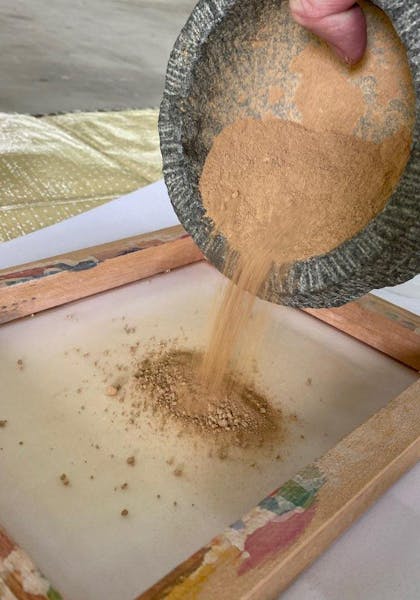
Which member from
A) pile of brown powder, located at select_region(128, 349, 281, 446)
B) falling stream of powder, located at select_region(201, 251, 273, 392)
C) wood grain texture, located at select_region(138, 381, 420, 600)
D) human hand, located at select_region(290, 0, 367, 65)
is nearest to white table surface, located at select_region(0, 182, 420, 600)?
wood grain texture, located at select_region(138, 381, 420, 600)

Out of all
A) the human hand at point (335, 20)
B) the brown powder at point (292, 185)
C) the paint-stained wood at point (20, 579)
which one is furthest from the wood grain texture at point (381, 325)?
the paint-stained wood at point (20, 579)

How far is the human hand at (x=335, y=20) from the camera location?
2.54ft

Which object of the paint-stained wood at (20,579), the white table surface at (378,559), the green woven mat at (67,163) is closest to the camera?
the paint-stained wood at (20,579)

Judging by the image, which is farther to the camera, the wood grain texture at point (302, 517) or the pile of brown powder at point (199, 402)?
the pile of brown powder at point (199, 402)

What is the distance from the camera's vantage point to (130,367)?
104 centimetres

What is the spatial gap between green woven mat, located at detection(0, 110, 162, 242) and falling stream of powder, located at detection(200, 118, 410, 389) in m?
0.67

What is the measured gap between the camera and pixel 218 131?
998mm

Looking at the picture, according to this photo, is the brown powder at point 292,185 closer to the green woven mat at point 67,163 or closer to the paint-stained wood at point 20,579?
the paint-stained wood at point 20,579

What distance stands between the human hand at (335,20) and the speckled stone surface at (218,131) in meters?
0.06

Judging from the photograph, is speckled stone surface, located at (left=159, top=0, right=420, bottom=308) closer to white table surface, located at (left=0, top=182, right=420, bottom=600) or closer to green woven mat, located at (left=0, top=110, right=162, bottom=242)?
white table surface, located at (left=0, top=182, right=420, bottom=600)

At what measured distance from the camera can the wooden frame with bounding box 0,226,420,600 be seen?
0.58 metres

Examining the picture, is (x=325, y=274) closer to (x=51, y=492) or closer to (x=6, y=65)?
(x=51, y=492)

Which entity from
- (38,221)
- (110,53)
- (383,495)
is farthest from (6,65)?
(383,495)

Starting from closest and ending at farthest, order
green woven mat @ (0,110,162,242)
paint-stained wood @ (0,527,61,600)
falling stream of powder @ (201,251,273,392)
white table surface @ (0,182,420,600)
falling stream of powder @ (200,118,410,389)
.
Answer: paint-stained wood @ (0,527,61,600), white table surface @ (0,182,420,600), falling stream of powder @ (200,118,410,389), falling stream of powder @ (201,251,273,392), green woven mat @ (0,110,162,242)
